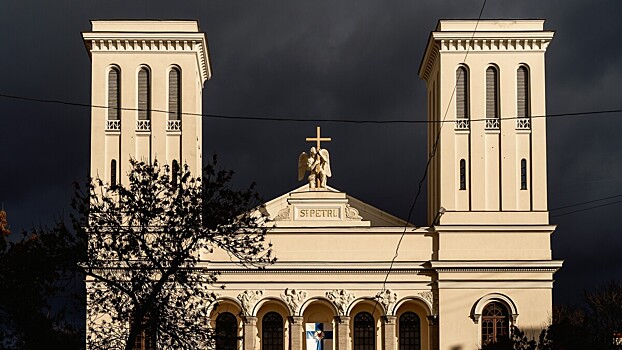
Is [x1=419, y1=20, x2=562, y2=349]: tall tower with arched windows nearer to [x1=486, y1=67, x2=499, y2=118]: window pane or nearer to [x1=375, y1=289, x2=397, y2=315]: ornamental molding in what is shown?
[x1=486, y1=67, x2=499, y2=118]: window pane

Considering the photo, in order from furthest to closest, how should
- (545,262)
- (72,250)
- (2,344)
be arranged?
(545,262)
(72,250)
(2,344)

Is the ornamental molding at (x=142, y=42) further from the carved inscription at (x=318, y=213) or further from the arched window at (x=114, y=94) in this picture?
the carved inscription at (x=318, y=213)

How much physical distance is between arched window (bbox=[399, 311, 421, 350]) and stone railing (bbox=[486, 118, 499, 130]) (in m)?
8.41

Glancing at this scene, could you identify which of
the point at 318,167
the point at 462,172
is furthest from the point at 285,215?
the point at 462,172

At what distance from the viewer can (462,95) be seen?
184 ft

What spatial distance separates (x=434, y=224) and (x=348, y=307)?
4949 millimetres

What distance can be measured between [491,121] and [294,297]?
10.8 metres

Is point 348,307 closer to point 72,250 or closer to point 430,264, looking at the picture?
point 430,264

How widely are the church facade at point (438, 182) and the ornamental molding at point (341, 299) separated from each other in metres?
0.04

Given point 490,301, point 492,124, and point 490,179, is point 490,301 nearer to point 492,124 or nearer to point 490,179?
point 490,179

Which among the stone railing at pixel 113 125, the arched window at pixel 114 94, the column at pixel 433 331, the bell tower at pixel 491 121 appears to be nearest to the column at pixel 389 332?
the column at pixel 433 331

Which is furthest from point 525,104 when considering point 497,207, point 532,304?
point 532,304

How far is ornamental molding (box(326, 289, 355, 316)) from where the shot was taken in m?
55.4

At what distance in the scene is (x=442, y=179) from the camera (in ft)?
182
